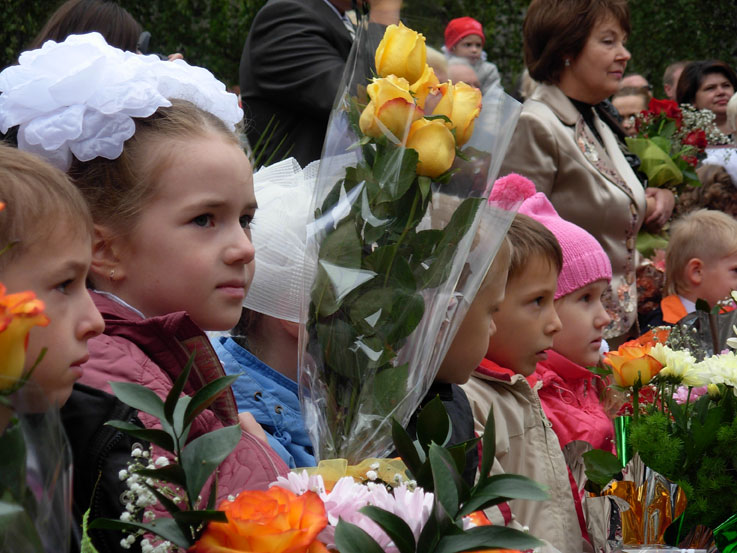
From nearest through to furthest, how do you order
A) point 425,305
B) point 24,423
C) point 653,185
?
point 24,423 < point 425,305 < point 653,185

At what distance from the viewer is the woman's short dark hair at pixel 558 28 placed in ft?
16.4

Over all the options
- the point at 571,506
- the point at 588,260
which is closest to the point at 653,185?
the point at 588,260

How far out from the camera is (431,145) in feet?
5.55

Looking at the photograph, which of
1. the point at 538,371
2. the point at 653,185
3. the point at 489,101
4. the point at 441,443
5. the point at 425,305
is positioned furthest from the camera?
the point at 653,185

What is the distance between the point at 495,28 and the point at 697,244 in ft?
32.7

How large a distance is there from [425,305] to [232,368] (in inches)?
36.4

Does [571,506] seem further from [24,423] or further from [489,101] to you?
[24,423]

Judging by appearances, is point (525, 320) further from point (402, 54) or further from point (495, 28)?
point (495, 28)

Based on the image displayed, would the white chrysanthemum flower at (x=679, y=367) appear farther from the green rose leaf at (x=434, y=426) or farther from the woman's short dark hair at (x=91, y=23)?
the woman's short dark hair at (x=91, y=23)

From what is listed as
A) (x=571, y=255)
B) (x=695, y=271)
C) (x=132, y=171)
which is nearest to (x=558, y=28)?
(x=695, y=271)

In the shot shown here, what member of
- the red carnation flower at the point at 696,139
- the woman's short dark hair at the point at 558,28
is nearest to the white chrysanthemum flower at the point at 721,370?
the woman's short dark hair at the point at 558,28

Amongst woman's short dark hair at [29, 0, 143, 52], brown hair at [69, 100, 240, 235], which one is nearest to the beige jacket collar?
woman's short dark hair at [29, 0, 143, 52]

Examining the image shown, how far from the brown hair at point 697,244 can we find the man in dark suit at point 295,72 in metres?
2.37

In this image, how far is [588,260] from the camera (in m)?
3.90
